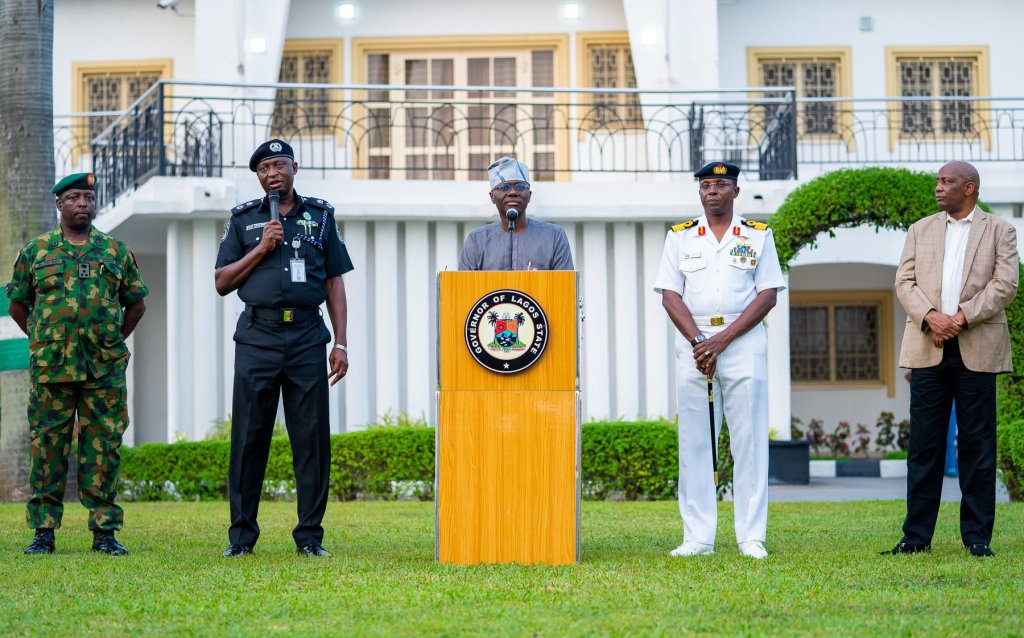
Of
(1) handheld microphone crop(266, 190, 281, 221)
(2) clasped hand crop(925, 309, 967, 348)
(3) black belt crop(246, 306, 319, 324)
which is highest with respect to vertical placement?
(1) handheld microphone crop(266, 190, 281, 221)

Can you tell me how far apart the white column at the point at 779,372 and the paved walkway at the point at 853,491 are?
76 centimetres

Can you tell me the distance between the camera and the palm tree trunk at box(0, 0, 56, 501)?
10.9 metres

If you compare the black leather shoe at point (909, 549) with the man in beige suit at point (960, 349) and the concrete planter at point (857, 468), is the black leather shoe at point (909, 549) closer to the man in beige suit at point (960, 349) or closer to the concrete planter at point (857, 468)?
the man in beige suit at point (960, 349)

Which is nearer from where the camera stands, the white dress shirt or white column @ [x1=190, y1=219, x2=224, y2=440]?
the white dress shirt

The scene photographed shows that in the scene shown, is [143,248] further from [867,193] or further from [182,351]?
[867,193]

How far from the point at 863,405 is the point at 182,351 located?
9.57 metres

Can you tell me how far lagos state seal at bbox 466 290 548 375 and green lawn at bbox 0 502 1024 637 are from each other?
2.92ft

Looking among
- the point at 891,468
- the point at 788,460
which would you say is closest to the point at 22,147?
the point at 788,460

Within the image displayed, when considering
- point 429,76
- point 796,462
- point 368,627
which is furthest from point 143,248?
point 368,627

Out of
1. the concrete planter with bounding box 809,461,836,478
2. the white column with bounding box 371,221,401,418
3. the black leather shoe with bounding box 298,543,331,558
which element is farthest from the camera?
the concrete planter with bounding box 809,461,836,478

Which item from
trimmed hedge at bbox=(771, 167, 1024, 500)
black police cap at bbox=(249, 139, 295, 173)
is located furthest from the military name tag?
trimmed hedge at bbox=(771, 167, 1024, 500)

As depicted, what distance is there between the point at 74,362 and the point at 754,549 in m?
3.44

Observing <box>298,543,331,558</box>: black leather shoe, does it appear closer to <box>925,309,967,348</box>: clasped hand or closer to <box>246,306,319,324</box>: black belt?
<box>246,306,319,324</box>: black belt

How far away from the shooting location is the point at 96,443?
6734mm
